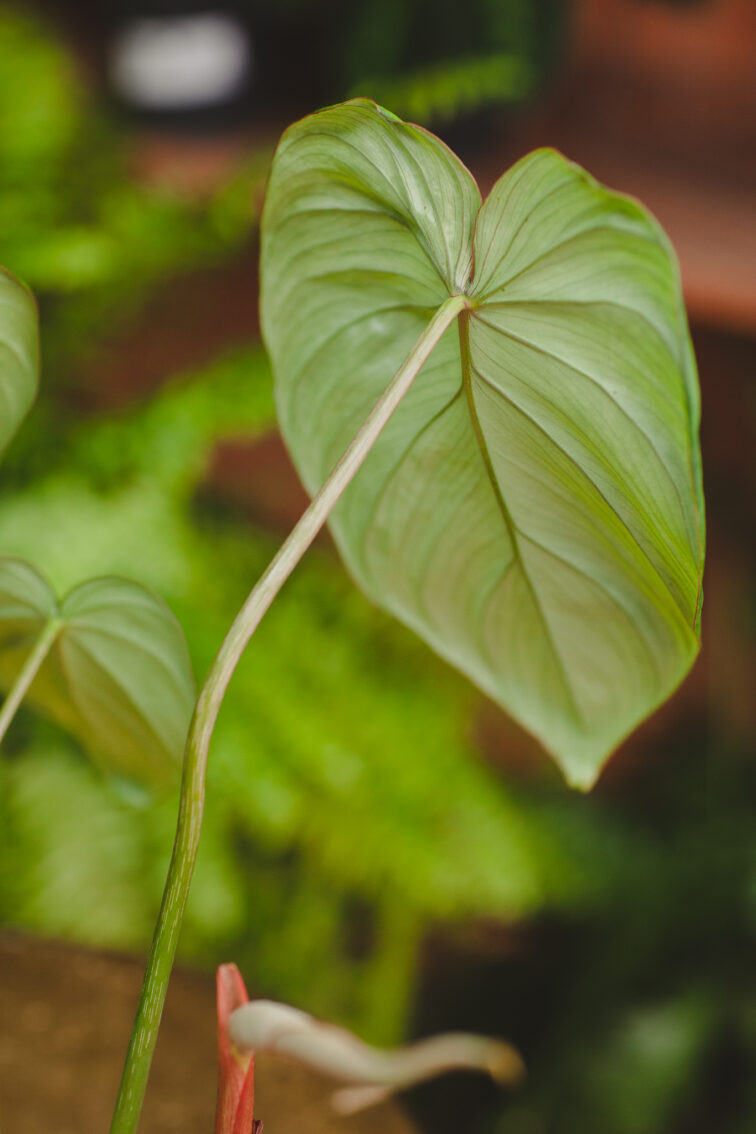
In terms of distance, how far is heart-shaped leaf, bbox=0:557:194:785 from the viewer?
0.41 m

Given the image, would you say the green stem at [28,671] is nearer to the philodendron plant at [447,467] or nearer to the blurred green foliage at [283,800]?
the philodendron plant at [447,467]

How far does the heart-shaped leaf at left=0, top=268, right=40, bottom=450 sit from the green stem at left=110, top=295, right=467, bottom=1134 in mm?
135

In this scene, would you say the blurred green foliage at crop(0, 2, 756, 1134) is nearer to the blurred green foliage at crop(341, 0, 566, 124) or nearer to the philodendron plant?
the blurred green foliage at crop(341, 0, 566, 124)

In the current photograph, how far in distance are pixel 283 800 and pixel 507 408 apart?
70 cm

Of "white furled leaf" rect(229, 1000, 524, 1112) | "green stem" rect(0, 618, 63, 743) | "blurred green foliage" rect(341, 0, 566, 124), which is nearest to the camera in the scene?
"white furled leaf" rect(229, 1000, 524, 1112)

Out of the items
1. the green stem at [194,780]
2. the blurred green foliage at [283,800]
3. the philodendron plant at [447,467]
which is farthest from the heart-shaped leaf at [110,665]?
the blurred green foliage at [283,800]

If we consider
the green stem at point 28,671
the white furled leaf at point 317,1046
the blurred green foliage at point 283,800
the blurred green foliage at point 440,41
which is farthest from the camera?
the blurred green foliage at point 440,41

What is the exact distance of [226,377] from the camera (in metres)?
1.05

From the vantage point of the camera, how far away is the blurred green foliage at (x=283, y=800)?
3.27ft

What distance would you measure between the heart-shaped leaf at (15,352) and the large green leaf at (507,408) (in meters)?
0.10

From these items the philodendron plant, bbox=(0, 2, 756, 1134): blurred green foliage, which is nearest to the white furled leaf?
the philodendron plant

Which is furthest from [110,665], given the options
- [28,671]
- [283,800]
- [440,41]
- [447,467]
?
[440,41]

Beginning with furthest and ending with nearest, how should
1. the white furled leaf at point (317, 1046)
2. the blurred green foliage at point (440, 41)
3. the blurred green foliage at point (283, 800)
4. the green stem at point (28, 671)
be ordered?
the blurred green foliage at point (440, 41) < the blurred green foliage at point (283, 800) < the green stem at point (28, 671) < the white furled leaf at point (317, 1046)

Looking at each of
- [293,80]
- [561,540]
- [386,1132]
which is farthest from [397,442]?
[293,80]
